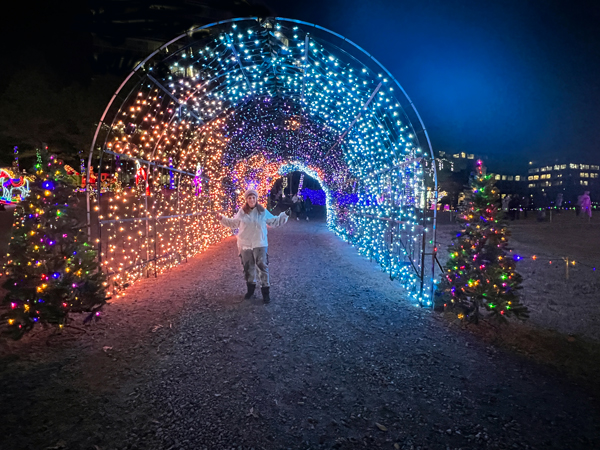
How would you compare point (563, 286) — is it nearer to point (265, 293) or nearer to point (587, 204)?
point (265, 293)

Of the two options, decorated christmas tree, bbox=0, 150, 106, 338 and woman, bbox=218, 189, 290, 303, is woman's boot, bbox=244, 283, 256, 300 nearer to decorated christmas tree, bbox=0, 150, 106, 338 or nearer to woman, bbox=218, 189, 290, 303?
woman, bbox=218, 189, 290, 303

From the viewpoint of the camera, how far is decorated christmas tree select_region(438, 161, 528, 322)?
193 inches

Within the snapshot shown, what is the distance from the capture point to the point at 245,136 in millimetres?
13438

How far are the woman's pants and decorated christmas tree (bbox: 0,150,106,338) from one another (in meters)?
2.29

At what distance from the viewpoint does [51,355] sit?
13.8 feet

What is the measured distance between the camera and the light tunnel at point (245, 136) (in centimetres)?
666

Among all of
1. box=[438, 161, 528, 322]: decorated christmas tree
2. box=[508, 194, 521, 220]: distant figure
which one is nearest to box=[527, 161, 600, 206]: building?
box=[508, 194, 521, 220]: distant figure

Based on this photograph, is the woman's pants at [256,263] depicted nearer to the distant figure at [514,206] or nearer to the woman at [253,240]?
the woman at [253,240]

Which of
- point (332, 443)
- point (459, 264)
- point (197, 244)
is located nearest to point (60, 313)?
point (332, 443)

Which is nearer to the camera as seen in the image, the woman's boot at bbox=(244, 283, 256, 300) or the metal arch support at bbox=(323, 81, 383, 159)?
the woman's boot at bbox=(244, 283, 256, 300)

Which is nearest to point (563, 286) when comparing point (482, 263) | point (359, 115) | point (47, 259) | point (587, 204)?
point (482, 263)

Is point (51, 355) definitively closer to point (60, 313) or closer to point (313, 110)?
point (60, 313)

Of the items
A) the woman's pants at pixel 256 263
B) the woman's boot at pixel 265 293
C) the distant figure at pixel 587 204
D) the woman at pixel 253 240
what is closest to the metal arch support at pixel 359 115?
the woman at pixel 253 240

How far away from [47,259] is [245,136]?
→ 9508mm
